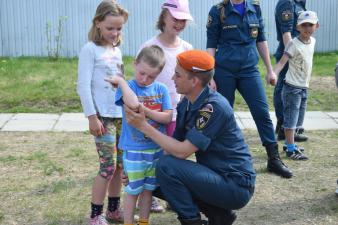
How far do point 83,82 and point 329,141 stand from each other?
366cm

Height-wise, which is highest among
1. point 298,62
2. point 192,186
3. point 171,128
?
point 298,62

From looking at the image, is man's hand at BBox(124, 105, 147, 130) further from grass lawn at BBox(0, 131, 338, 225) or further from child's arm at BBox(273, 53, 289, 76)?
child's arm at BBox(273, 53, 289, 76)

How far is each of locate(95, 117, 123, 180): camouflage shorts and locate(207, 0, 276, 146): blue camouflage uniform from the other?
1420mm

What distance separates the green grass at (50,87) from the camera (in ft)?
26.0

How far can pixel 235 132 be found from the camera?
341 cm

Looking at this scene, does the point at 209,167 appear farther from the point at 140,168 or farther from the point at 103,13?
the point at 103,13

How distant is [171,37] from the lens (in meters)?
3.97

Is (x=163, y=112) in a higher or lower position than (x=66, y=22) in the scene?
lower

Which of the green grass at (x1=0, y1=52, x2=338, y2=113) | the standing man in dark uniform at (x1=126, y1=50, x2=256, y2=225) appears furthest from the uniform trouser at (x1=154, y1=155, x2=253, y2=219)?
the green grass at (x1=0, y1=52, x2=338, y2=113)

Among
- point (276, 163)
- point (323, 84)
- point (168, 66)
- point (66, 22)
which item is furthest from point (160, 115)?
point (66, 22)

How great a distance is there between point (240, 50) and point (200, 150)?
1701 mm

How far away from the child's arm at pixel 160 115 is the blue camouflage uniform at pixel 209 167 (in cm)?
10

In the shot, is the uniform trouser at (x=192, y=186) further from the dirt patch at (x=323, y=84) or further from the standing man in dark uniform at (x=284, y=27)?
the dirt patch at (x=323, y=84)

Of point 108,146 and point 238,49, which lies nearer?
point 108,146
